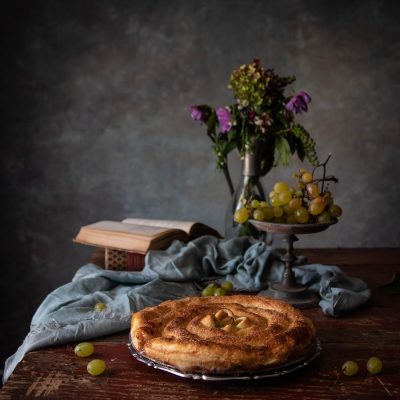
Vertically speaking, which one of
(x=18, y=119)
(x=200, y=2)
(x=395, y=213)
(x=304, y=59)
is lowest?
(x=395, y=213)

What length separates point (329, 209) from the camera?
134 cm

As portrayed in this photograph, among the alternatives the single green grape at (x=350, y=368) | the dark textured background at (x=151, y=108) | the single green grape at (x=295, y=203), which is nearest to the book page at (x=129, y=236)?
the single green grape at (x=295, y=203)

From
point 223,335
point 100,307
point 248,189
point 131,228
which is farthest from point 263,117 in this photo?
point 223,335

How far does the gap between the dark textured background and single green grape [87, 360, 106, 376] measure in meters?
2.40

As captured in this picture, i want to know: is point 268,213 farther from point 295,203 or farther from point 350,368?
point 350,368

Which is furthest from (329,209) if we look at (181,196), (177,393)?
(181,196)

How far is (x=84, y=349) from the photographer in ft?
3.43

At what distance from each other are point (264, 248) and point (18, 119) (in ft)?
6.99

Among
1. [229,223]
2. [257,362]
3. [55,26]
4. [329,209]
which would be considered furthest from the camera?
[55,26]

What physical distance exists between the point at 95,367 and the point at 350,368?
46 centimetres

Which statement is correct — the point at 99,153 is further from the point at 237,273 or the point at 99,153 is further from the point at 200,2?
the point at 237,273

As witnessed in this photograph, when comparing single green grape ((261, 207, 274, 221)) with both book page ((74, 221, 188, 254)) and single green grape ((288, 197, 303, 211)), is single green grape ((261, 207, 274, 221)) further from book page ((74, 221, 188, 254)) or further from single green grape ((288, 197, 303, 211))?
book page ((74, 221, 188, 254))

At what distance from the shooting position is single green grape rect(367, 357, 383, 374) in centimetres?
96

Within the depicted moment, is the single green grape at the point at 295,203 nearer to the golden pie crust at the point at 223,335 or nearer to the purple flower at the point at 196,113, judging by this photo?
the golden pie crust at the point at 223,335
